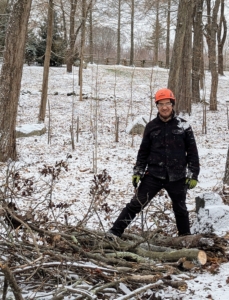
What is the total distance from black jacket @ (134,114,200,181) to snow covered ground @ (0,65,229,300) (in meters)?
0.81

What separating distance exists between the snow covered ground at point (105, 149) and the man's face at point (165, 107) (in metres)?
1.46

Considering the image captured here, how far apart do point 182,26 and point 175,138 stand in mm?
9469

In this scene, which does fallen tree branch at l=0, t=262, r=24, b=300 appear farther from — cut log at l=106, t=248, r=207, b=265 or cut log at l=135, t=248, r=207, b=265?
cut log at l=135, t=248, r=207, b=265

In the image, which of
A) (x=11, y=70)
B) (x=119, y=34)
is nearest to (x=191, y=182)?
(x=11, y=70)

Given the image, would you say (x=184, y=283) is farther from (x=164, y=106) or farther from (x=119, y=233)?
(x=164, y=106)

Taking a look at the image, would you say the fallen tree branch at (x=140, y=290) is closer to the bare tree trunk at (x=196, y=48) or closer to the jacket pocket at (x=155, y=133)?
the jacket pocket at (x=155, y=133)

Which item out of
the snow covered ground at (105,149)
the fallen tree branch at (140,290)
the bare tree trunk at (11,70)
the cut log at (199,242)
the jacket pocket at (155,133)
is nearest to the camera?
the fallen tree branch at (140,290)

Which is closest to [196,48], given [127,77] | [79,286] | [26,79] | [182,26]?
[182,26]

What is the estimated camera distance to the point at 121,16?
32812 mm

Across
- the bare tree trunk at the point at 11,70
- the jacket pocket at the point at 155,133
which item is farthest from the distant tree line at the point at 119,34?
the jacket pocket at the point at 155,133

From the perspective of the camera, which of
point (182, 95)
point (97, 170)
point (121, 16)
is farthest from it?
point (121, 16)

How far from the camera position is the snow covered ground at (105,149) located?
5.37 meters

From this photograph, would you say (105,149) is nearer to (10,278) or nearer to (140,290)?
(140,290)

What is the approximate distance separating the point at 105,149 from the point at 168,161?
23.4 feet
